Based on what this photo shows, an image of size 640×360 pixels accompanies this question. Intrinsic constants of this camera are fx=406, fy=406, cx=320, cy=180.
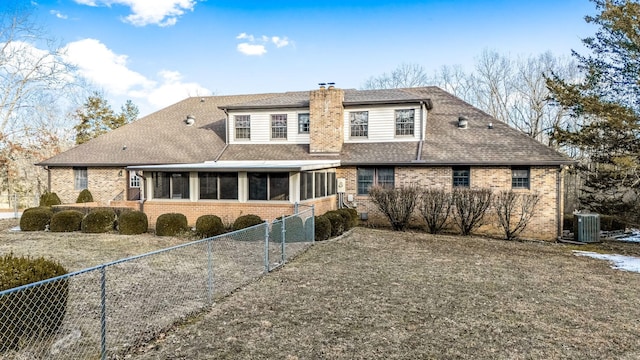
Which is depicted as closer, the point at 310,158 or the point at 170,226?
the point at 170,226

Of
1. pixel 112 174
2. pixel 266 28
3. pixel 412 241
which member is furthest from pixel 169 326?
pixel 266 28

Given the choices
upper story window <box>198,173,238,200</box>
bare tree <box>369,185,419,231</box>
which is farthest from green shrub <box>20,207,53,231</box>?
bare tree <box>369,185,419,231</box>

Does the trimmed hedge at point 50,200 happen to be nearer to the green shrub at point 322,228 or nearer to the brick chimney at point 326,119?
the brick chimney at point 326,119

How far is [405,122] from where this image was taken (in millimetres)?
18047

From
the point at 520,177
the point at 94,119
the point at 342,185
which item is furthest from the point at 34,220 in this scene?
the point at 94,119

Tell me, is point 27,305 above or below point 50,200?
below

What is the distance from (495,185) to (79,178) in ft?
63.4

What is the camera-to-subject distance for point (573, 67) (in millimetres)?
33281

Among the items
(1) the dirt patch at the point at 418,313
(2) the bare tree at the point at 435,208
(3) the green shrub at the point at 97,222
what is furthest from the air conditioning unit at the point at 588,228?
(3) the green shrub at the point at 97,222

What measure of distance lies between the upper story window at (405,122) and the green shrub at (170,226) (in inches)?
393

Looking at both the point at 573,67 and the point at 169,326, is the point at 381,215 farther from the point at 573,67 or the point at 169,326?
the point at 573,67

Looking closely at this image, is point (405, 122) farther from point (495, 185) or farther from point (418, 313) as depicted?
point (418, 313)

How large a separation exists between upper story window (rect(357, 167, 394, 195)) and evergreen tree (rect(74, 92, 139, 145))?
74.5 feet

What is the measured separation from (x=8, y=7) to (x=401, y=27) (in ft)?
72.9
